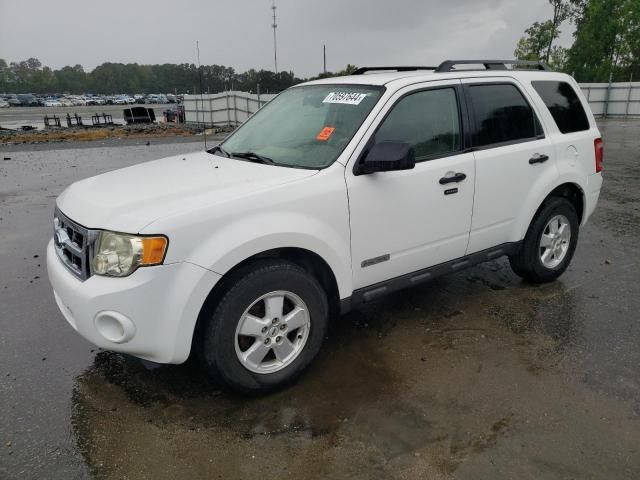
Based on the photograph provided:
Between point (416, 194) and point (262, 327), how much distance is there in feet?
4.48

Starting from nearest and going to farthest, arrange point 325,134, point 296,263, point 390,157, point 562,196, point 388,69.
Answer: point 390,157
point 296,263
point 325,134
point 388,69
point 562,196

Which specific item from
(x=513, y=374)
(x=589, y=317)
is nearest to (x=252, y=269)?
(x=513, y=374)

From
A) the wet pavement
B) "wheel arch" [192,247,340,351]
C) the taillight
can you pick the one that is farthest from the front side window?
the taillight

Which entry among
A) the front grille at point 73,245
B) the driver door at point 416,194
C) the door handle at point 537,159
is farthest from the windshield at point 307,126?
the door handle at point 537,159

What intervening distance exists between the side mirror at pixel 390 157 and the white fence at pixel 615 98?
88.9 feet

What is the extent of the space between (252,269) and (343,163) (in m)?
0.88

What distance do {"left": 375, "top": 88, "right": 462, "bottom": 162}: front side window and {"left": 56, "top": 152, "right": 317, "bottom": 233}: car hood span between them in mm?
733

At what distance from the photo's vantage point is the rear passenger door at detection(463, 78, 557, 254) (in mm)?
3861

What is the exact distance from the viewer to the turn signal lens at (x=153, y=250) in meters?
2.55

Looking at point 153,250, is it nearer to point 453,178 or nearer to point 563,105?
point 453,178

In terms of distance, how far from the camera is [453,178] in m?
3.62

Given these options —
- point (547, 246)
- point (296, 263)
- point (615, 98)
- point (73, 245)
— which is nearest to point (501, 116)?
point (547, 246)

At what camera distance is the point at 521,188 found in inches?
163

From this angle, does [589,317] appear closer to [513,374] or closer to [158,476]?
[513,374]
